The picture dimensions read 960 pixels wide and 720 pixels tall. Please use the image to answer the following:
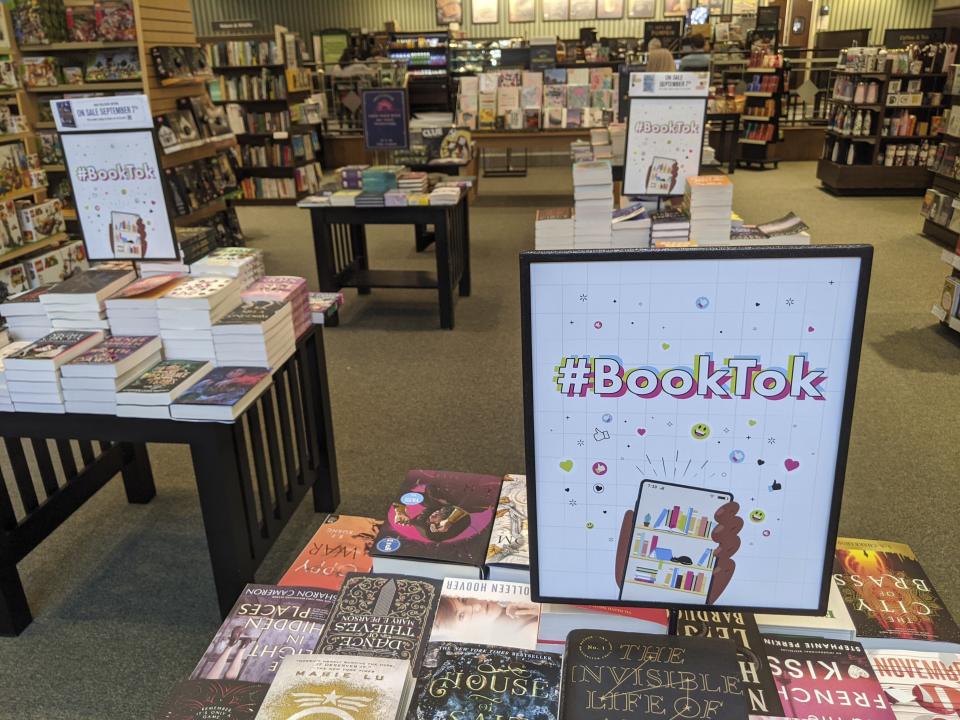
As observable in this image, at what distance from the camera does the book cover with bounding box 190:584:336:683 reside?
3.95 feet

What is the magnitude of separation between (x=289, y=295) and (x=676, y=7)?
41.8 feet

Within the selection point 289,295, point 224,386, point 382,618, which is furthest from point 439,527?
point 289,295

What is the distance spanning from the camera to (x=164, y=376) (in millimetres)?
2012

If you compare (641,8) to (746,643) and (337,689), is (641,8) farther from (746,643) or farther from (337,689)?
(337,689)

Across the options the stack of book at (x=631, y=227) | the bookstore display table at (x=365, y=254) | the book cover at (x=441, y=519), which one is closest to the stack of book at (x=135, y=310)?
the book cover at (x=441, y=519)

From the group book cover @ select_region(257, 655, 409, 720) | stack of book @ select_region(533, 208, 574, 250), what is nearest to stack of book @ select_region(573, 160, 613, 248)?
stack of book @ select_region(533, 208, 574, 250)

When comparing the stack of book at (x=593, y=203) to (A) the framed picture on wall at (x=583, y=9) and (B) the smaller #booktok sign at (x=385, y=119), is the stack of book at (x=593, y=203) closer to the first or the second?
(B) the smaller #booktok sign at (x=385, y=119)

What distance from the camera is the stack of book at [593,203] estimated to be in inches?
146

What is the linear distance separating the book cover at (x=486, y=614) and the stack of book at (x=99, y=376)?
1.15m

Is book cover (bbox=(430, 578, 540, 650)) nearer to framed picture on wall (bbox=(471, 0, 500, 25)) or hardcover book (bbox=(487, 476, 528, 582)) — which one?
hardcover book (bbox=(487, 476, 528, 582))

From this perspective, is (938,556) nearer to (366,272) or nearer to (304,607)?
(304,607)

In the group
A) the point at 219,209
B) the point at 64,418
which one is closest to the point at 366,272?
the point at 219,209

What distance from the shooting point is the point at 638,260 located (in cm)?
92

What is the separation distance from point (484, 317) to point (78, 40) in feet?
13.0
